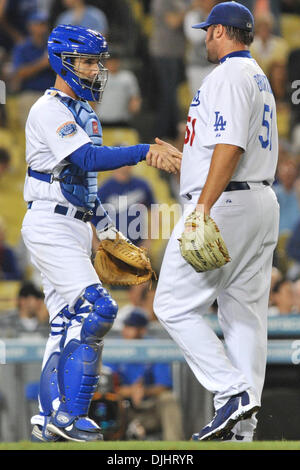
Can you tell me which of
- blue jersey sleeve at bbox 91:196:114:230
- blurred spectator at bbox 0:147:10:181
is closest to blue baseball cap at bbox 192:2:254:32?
blue jersey sleeve at bbox 91:196:114:230

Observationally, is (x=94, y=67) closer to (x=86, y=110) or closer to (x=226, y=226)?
(x=86, y=110)

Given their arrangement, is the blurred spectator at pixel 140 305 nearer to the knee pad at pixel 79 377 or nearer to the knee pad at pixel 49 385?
the knee pad at pixel 49 385

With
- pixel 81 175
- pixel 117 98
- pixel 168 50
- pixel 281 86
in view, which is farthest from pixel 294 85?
pixel 81 175

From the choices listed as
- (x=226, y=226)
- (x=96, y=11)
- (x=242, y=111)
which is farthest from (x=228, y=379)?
(x=96, y=11)

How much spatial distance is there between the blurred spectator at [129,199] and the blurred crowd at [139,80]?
0.19 meters

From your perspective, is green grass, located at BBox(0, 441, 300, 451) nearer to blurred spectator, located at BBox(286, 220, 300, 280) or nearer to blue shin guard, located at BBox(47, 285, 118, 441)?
blue shin guard, located at BBox(47, 285, 118, 441)

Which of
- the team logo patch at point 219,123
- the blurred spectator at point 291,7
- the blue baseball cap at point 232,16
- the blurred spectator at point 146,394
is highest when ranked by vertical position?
the blurred spectator at point 291,7

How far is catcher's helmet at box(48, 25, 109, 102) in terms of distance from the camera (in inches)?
179

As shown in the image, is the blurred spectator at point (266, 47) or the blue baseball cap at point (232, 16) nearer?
the blue baseball cap at point (232, 16)

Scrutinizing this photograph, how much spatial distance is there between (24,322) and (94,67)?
3.32 m

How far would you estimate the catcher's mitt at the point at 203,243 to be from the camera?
3965 mm

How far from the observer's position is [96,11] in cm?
1007

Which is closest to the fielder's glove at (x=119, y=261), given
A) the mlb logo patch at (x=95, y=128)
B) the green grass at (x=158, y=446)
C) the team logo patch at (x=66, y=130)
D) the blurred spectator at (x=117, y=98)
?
the mlb logo patch at (x=95, y=128)

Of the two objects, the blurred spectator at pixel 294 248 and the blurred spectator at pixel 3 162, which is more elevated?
the blurred spectator at pixel 3 162
